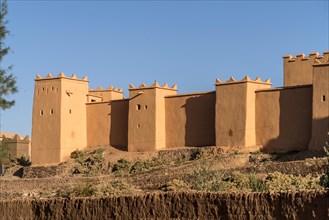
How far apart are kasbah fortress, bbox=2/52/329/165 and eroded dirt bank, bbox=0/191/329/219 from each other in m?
20.2

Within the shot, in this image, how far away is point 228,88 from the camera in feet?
120

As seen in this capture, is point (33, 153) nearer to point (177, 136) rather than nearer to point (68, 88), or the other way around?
point (68, 88)

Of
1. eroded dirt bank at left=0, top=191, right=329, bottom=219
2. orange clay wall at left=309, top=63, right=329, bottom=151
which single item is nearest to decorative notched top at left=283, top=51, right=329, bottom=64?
orange clay wall at left=309, top=63, right=329, bottom=151

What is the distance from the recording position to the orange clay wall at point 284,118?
33.9 metres

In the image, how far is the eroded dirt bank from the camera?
32.5ft

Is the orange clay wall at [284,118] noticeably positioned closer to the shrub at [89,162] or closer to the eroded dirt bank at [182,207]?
the shrub at [89,162]

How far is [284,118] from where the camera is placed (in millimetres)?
34688

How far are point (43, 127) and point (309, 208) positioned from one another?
34.7m

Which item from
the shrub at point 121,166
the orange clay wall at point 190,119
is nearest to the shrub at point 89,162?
the shrub at point 121,166

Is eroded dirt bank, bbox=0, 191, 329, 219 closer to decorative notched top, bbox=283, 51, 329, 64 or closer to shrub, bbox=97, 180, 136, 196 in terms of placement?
shrub, bbox=97, 180, 136, 196

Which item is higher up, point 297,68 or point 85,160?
point 297,68

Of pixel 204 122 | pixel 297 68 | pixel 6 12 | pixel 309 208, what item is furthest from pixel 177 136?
pixel 309 208

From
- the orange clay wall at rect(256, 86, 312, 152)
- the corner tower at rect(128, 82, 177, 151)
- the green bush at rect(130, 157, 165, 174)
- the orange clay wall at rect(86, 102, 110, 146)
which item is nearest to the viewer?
the orange clay wall at rect(256, 86, 312, 152)

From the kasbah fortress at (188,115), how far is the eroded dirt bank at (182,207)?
20.2 metres
